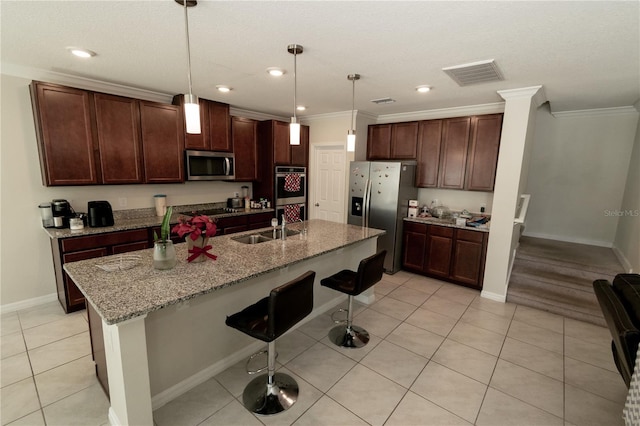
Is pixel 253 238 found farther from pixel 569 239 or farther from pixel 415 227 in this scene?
pixel 569 239

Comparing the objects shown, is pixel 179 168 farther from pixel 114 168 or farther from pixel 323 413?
pixel 323 413

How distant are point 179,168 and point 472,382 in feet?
13.6

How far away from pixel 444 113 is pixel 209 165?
12.4ft

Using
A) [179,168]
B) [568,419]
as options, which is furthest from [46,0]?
[568,419]

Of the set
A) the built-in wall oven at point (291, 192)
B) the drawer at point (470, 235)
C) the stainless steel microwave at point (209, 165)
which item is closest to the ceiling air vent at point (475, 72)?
the drawer at point (470, 235)

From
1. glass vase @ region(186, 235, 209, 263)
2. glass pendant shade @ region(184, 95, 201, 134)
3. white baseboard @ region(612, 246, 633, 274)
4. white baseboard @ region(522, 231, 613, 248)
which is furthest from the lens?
white baseboard @ region(522, 231, 613, 248)

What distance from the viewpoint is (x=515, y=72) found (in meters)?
2.70

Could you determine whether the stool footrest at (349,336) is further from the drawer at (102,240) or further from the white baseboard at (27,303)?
the white baseboard at (27,303)

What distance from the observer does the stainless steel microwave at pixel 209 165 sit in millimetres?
4102

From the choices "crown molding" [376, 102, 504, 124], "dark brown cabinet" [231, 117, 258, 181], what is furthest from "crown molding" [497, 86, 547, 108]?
"dark brown cabinet" [231, 117, 258, 181]

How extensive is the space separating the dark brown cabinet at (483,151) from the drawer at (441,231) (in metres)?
0.69

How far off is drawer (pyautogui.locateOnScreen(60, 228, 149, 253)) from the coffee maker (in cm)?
40

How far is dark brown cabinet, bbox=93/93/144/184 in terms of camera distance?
3322 mm

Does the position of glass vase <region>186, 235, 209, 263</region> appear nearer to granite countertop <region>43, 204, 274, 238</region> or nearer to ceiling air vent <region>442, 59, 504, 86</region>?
granite countertop <region>43, 204, 274, 238</region>
